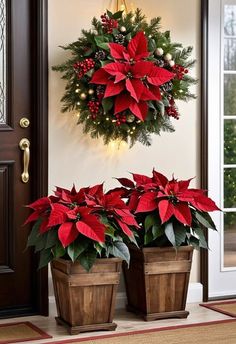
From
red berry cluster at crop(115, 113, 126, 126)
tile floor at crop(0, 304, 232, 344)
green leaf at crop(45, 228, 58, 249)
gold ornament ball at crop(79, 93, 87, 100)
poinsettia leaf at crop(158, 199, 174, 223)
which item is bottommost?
tile floor at crop(0, 304, 232, 344)

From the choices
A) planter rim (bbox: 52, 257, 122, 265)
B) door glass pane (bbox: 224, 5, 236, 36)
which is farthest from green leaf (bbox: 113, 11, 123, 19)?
planter rim (bbox: 52, 257, 122, 265)

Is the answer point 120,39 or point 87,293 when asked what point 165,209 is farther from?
point 120,39

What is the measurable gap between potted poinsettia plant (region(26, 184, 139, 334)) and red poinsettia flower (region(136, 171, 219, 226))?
0.56ft

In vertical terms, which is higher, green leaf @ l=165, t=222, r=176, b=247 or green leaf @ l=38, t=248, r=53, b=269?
green leaf @ l=165, t=222, r=176, b=247

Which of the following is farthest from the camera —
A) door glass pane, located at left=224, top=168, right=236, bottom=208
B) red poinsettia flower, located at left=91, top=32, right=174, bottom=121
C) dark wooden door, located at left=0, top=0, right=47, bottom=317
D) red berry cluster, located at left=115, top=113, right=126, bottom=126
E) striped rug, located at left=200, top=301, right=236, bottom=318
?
door glass pane, located at left=224, top=168, right=236, bottom=208

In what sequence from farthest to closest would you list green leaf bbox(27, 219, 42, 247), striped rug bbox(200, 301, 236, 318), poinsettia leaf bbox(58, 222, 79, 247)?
striped rug bbox(200, 301, 236, 318), green leaf bbox(27, 219, 42, 247), poinsettia leaf bbox(58, 222, 79, 247)

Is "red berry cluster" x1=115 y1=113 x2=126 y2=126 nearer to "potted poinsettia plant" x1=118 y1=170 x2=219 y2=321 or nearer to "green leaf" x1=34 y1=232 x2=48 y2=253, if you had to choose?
"potted poinsettia plant" x1=118 y1=170 x2=219 y2=321

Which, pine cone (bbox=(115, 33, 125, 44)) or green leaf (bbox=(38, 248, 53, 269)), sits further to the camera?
pine cone (bbox=(115, 33, 125, 44))

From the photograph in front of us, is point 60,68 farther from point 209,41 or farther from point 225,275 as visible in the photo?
point 225,275

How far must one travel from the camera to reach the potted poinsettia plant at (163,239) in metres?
4.60

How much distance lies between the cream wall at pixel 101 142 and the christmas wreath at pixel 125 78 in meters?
0.09

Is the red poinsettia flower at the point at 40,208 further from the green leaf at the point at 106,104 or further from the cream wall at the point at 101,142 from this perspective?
the green leaf at the point at 106,104

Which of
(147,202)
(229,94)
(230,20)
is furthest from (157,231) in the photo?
(230,20)

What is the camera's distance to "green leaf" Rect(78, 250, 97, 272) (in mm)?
4281
